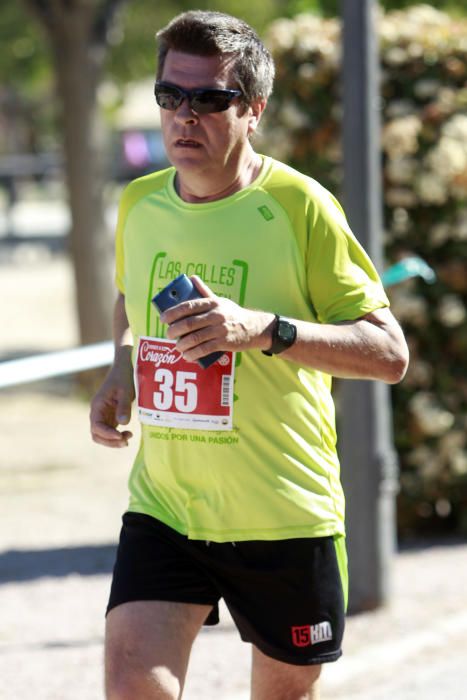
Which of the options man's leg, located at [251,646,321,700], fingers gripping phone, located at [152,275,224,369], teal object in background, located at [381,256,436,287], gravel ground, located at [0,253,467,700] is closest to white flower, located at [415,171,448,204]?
teal object in background, located at [381,256,436,287]

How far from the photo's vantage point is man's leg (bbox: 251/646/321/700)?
3260 mm

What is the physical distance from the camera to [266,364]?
320cm

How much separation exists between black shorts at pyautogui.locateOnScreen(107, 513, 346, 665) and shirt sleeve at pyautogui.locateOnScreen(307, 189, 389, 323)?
0.54 metres

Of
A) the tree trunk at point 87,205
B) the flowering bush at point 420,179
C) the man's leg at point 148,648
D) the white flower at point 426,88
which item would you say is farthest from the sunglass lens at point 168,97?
the tree trunk at point 87,205

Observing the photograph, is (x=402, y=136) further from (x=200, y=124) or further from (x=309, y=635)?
(x=309, y=635)

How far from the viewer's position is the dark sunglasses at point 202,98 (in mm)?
3131

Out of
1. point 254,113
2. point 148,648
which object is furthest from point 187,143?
point 148,648

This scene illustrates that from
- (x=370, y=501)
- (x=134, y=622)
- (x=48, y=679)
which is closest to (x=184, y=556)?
(x=134, y=622)

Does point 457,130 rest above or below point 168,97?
below

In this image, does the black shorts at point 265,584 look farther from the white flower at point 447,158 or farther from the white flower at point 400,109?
the white flower at point 400,109

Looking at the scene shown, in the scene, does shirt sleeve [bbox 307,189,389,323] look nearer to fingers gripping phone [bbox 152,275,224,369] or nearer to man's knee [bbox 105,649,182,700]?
fingers gripping phone [bbox 152,275,224,369]

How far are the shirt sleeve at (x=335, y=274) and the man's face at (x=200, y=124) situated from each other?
0.83 feet

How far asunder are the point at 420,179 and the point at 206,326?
408cm

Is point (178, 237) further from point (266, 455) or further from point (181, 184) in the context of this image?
point (266, 455)
